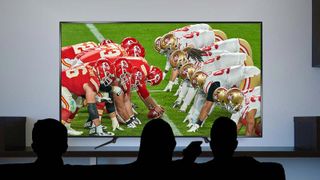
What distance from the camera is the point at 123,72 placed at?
6.24m

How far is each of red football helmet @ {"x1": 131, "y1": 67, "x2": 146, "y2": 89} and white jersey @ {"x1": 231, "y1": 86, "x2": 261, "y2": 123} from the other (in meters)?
0.98

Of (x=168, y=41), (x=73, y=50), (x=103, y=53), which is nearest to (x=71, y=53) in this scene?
(x=73, y=50)

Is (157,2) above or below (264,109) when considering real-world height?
above

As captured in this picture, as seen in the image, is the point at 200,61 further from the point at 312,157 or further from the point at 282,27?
the point at 312,157

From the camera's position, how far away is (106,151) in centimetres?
583

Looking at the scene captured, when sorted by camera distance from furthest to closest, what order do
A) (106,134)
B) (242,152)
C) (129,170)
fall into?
1. (106,134)
2. (242,152)
3. (129,170)

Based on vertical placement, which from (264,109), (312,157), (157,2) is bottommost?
(312,157)

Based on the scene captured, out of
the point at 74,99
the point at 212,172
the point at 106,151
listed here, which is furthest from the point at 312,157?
the point at 212,172

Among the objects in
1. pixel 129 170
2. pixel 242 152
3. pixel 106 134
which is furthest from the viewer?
pixel 106 134

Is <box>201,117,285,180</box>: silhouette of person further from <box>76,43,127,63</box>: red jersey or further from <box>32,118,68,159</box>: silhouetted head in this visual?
<box>76,43,127,63</box>: red jersey

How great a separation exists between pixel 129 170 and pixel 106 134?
12.2 ft

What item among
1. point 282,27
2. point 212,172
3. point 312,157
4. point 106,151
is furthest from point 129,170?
point 282,27

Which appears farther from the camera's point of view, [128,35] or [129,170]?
[128,35]

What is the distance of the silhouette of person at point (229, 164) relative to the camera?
2.51 m
